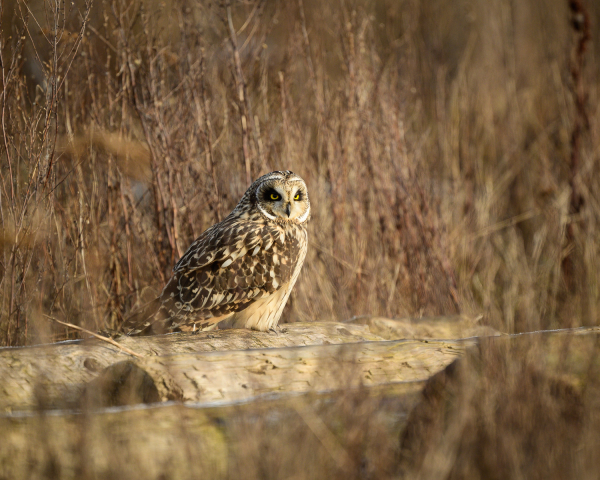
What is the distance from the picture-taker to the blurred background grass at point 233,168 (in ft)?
10.9

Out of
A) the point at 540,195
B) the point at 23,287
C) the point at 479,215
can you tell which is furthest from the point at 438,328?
the point at 540,195

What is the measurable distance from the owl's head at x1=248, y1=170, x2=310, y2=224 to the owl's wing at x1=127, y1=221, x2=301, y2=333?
0.15 m

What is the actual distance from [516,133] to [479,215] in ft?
6.33

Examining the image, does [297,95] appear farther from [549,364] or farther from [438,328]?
[549,364]

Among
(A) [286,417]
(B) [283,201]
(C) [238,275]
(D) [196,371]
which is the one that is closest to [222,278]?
(C) [238,275]

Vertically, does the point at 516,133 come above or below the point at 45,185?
above

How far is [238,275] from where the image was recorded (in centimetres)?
312

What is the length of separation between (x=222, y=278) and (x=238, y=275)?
8 centimetres

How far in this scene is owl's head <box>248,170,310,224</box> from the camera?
3217 millimetres

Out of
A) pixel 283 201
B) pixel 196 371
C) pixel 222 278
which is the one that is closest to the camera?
pixel 196 371

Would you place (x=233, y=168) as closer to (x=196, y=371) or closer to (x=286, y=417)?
(x=196, y=371)

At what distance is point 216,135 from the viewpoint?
14.1 feet

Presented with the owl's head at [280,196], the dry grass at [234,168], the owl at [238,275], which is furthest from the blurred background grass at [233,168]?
the owl's head at [280,196]

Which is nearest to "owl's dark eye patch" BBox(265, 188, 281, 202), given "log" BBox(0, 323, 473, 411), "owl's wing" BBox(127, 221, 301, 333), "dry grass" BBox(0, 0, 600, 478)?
"owl's wing" BBox(127, 221, 301, 333)
